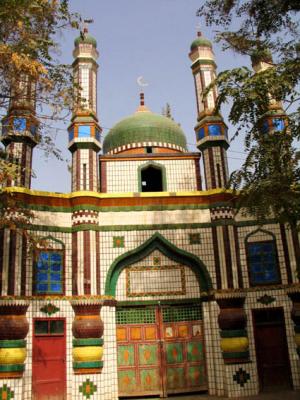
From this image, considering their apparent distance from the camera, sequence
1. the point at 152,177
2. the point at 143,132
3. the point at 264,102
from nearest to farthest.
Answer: the point at 264,102 → the point at 152,177 → the point at 143,132

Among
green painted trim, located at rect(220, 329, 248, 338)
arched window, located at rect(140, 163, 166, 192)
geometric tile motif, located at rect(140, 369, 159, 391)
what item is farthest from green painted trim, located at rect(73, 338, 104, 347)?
arched window, located at rect(140, 163, 166, 192)

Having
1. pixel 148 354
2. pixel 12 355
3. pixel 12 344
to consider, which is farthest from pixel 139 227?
pixel 12 355

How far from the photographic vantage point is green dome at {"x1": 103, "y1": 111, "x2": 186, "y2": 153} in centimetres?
1642

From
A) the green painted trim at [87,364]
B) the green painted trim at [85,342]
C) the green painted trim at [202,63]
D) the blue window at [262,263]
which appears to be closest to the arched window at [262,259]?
the blue window at [262,263]

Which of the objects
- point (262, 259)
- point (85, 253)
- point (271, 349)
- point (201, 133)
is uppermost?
point (201, 133)

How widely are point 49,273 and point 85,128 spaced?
4560mm

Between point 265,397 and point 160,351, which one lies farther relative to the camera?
point 160,351

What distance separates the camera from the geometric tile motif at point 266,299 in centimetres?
1286

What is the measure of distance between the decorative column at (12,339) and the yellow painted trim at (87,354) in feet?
4.27

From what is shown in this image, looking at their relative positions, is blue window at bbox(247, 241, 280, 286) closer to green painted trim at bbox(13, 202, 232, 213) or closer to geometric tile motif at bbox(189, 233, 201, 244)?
geometric tile motif at bbox(189, 233, 201, 244)

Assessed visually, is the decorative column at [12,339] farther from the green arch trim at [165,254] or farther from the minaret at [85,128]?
the minaret at [85,128]

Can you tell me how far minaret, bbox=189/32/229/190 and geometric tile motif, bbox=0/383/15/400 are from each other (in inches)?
308

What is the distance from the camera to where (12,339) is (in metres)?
11.1

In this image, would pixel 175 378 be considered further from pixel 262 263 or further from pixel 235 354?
pixel 262 263
